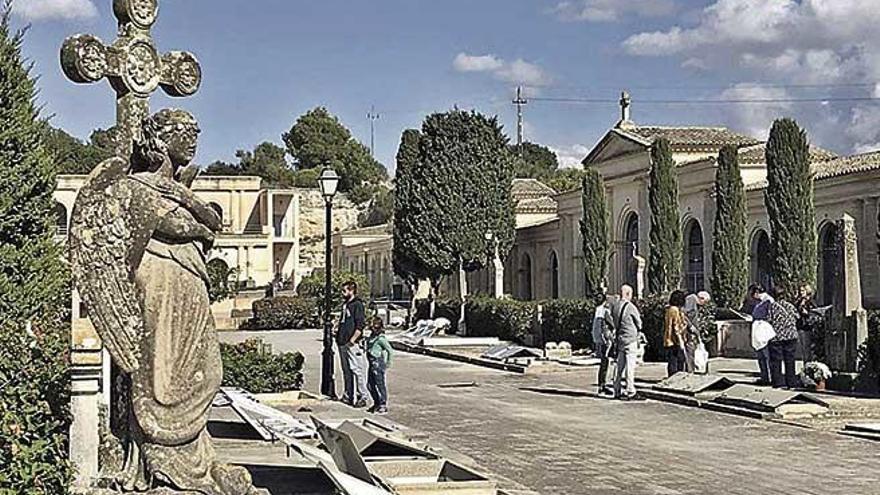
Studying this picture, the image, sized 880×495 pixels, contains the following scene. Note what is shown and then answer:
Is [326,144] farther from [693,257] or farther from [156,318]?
[156,318]

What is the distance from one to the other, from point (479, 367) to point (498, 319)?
31.9 feet

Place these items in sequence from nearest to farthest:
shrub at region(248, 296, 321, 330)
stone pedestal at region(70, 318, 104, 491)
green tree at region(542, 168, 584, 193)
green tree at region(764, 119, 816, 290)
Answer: stone pedestal at region(70, 318, 104, 491), green tree at region(764, 119, 816, 290), shrub at region(248, 296, 321, 330), green tree at region(542, 168, 584, 193)

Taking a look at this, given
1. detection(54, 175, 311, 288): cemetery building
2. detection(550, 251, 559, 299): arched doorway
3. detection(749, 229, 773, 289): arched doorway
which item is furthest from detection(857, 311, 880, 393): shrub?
detection(54, 175, 311, 288): cemetery building

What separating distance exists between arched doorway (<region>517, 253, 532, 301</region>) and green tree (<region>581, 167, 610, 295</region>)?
40.1ft

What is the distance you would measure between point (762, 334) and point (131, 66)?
12945 mm

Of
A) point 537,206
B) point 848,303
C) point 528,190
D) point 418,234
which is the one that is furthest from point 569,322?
point 528,190

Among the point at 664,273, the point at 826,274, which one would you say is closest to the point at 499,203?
the point at 664,273

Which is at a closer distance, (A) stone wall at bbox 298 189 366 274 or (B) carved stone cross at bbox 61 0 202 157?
(B) carved stone cross at bbox 61 0 202 157

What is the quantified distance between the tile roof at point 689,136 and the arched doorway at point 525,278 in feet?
35.8

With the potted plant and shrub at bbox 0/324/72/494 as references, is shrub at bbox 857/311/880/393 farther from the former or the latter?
shrub at bbox 0/324/72/494

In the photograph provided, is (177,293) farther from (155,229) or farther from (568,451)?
(568,451)

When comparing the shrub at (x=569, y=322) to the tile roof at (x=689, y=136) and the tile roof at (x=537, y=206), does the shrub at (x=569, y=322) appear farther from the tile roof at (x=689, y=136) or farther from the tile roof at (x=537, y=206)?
the tile roof at (x=537, y=206)

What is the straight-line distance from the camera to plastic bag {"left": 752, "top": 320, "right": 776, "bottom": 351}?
58.4 ft

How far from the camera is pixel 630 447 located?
12945 mm
